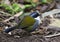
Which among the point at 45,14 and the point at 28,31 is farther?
the point at 45,14

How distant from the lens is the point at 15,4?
8758mm

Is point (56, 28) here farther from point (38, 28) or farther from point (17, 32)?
point (17, 32)

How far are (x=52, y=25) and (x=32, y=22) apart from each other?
95cm

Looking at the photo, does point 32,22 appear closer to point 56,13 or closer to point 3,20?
point 3,20

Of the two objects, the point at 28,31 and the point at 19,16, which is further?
the point at 19,16

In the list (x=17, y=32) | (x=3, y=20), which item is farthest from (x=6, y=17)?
(x=17, y=32)

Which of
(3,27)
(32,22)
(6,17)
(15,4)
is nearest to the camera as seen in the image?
(32,22)

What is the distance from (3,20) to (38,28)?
99cm

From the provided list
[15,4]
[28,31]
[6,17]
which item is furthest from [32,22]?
[15,4]

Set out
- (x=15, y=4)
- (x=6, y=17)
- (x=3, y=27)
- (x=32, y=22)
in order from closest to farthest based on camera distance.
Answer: (x=32, y=22) < (x=3, y=27) < (x=6, y=17) < (x=15, y=4)

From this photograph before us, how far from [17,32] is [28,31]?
0.38 m

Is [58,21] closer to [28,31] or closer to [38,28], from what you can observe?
[38,28]

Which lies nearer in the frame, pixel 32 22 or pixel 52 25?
pixel 32 22

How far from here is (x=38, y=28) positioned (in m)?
7.66
